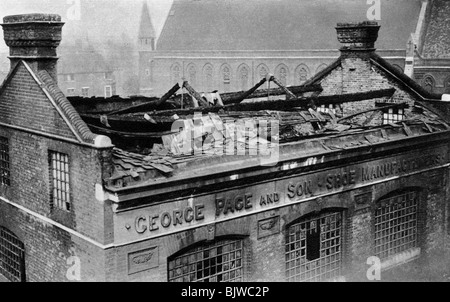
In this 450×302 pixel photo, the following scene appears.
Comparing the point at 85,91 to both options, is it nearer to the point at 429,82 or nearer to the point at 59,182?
the point at 429,82

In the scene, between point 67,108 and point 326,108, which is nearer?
point 67,108

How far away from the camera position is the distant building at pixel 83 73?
236 feet

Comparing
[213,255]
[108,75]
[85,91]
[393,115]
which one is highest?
[108,75]

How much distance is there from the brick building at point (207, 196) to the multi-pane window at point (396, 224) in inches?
2.0

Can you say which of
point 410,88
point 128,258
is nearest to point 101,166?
point 128,258

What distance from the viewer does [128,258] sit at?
12.3m

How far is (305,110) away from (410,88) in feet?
13.8

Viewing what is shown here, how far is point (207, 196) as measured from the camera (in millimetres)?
13461

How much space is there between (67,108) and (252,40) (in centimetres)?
6134

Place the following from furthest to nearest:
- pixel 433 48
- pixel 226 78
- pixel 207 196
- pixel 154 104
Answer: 1. pixel 226 78
2. pixel 433 48
3. pixel 154 104
4. pixel 207 196

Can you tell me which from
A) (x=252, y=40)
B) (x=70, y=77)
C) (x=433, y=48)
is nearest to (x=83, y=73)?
(x=70, y=77)

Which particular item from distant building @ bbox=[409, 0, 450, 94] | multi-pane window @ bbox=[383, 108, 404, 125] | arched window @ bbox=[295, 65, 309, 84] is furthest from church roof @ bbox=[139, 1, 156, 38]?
multi-pane window @ bbox=[383, 108, 404, 125]

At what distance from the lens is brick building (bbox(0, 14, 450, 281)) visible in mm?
12469
